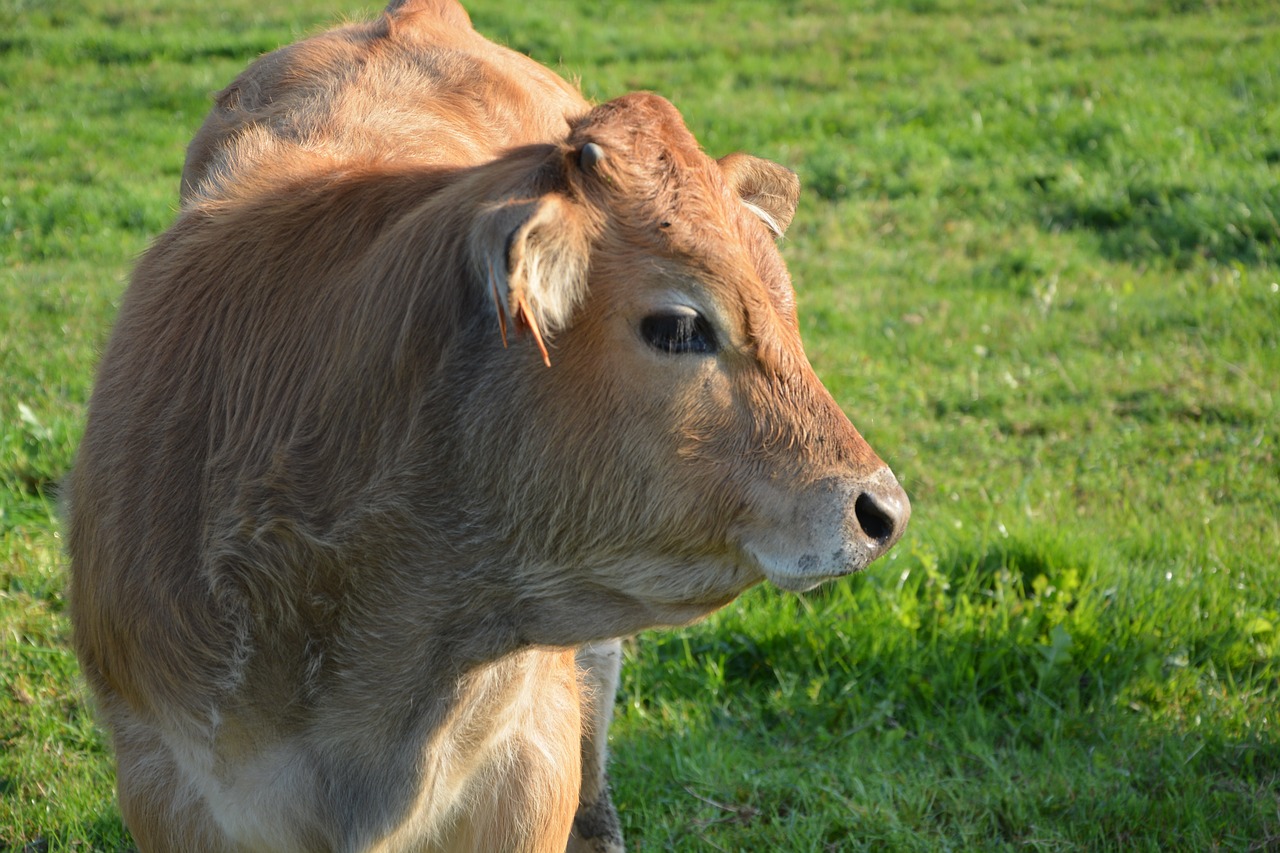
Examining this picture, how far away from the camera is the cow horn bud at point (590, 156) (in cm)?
249

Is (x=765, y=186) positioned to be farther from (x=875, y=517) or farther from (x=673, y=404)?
(x=875, y=517)

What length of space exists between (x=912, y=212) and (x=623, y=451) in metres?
6.63

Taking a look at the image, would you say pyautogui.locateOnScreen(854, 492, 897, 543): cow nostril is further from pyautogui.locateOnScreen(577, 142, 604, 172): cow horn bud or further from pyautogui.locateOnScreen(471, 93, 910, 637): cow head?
pyautogui.locateOnScreen(577, 142, 604, 172): cow horn bud

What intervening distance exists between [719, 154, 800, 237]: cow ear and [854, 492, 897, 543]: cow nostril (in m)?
0.78

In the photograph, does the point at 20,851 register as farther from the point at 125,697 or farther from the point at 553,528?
the point at 553,528

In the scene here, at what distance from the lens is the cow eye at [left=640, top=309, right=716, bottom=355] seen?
96.3 inches

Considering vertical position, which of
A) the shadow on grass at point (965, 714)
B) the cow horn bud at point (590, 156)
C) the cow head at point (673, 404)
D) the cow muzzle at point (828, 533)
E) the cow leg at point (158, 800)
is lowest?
the shadow on grass at point (965, 714)

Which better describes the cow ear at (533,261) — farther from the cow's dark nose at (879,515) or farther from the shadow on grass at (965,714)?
the shadow on grass at (965,714)

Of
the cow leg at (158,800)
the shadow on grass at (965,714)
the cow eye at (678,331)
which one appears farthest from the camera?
the shadow on grass at (965,714)

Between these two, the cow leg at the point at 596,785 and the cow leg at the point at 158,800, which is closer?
the cow leg at the point at 158,800

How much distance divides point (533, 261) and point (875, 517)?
81 centimetres

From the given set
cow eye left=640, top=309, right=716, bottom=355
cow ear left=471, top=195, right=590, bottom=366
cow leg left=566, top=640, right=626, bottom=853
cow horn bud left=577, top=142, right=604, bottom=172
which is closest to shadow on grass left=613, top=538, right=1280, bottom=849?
cow leg left=566, top=640, right=626, bottom=853

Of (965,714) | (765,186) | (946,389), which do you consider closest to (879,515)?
(765,186)

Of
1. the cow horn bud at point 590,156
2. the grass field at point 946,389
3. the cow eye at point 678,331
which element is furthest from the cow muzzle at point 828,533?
the grass field at point 946,389
